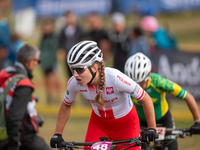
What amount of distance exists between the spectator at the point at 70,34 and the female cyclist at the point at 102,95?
7.19 metres

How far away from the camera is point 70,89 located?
4.54 meters

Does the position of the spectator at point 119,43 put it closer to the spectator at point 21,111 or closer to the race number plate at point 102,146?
the spectator at point 21,111

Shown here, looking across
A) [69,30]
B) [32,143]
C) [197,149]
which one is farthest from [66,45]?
[32,143]

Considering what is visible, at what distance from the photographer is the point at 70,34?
39.1ft

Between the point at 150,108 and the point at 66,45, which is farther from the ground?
the point at 66,45

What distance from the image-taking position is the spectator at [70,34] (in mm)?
11859

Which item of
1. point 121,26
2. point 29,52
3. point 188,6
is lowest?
point 29,52

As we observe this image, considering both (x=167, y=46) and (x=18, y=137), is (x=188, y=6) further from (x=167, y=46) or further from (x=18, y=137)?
(x=18, y=137)

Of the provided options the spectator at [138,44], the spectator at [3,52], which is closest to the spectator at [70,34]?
the spectator at [138,44]

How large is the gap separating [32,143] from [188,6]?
22360 mm

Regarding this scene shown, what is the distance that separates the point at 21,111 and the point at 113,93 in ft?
4.82

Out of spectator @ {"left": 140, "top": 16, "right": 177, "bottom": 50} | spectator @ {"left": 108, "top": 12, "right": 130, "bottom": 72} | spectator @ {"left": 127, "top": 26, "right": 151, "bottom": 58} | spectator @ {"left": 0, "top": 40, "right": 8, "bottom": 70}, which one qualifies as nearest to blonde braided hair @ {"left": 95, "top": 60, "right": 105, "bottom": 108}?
spectator @ {"left": 127, "top": 26, "right": 151, "bottom": 58}

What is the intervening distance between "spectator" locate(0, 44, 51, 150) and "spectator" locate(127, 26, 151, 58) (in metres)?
5.14

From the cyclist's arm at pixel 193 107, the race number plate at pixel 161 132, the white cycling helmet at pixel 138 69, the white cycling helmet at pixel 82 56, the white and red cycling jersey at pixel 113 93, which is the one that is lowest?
the race number plate at pixel 161 132
